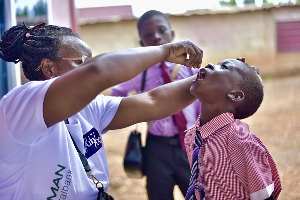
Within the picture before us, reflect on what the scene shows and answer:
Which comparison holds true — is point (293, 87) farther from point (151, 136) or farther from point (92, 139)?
point (92, 139)

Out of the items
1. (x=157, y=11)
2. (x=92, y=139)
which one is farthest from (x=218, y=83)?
(x=157, y=11)

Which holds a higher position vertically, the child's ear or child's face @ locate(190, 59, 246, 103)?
child's face @ locate(190, 59, 246, 103)

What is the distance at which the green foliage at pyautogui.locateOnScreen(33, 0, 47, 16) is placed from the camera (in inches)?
180

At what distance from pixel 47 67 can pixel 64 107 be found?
1.96 ft

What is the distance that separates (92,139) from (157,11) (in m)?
2.76

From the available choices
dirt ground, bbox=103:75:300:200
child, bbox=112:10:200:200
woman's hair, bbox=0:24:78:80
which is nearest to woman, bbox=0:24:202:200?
woman's hair, bbox=0:24:78:80

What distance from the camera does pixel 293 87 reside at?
13367 mm

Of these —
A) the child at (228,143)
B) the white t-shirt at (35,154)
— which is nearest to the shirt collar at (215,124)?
the child at (228,143)

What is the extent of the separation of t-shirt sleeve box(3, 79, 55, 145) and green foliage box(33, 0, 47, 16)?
9.68ft

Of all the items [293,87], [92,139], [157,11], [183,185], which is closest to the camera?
[92,139]

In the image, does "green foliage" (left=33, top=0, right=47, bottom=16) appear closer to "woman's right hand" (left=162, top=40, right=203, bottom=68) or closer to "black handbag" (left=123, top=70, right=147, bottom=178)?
"black handbag" (left=123, top=70, right=147, bottom=178)

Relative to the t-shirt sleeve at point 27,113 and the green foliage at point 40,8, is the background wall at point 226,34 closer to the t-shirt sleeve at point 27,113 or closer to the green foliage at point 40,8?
the green foliage at point 40,8

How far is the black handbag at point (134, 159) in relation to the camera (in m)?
3.92

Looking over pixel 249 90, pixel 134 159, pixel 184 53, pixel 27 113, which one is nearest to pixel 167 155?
pixel 134 159
